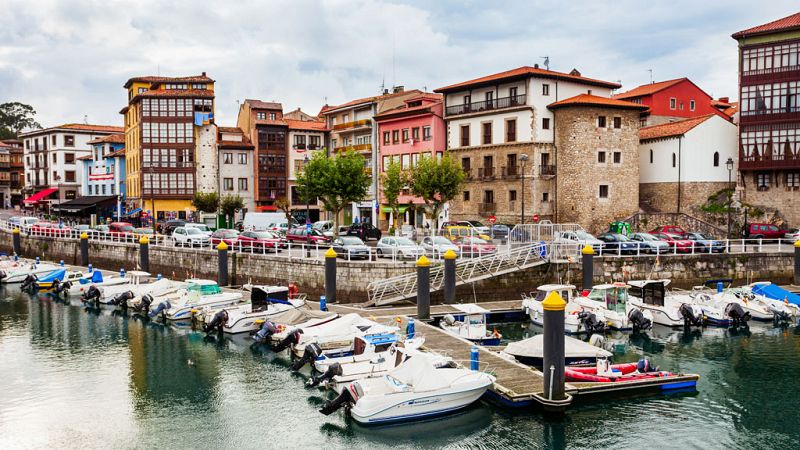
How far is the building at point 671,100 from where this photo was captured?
218 feet

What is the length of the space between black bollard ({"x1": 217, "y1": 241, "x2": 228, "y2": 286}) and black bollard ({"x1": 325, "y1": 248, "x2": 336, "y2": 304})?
9.08 metres

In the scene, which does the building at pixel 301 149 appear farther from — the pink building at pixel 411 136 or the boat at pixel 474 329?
the boat at pixel 474 329

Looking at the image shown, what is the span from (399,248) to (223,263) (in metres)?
11.7

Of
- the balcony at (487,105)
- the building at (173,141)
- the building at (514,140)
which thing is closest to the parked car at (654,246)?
the building at (514,140)

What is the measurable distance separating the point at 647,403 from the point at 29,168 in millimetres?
112322

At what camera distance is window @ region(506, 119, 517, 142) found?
58375 millimetres

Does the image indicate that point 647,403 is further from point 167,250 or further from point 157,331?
point 167,250

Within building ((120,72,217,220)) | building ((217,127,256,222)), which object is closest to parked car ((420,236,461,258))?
building ((217,127,256,222))

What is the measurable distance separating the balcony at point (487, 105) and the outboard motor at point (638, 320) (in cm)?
2904

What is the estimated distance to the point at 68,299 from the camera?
44.5m

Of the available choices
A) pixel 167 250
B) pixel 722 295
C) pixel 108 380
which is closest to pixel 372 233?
pixel 167 250

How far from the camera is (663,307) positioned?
111 feet

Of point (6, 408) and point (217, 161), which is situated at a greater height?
point (217, 161)

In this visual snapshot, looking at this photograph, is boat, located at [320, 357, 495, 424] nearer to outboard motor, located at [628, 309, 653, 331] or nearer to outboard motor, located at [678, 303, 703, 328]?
outboard motor, located at [628, 309, 653, 331]
